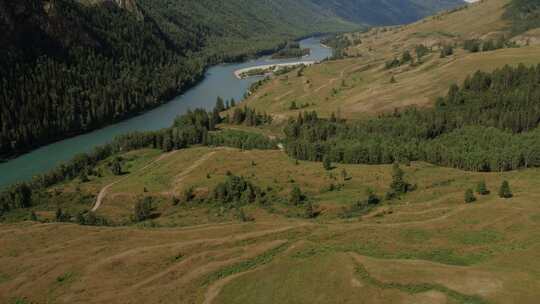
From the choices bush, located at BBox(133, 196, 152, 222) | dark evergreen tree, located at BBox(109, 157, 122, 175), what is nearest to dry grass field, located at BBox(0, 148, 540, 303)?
bush, located at BBox(133, 196, 152, 222)

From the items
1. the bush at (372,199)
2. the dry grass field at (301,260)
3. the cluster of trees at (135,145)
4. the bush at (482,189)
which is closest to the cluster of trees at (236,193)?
the dry grass field at (301,260)

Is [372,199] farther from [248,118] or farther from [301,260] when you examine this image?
[248,118]

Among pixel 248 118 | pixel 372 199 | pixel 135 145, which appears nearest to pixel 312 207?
pixel 372 199

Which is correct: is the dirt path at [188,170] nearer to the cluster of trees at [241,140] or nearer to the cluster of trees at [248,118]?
the cluster of trees at [241,140]

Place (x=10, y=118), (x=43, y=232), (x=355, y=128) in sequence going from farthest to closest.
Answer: (x=10, y=118) → (x=355, y=128) → (x=43, y=232)

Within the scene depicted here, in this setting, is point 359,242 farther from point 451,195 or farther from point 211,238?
point 451,195

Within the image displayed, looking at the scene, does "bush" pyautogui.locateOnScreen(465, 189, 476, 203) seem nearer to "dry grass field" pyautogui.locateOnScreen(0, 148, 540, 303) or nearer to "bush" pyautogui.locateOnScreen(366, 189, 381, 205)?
"dry grass field" pyautogui.locateOnScreen(0, 148, 540, 303)

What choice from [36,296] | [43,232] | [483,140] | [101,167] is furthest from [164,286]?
[483,140]
